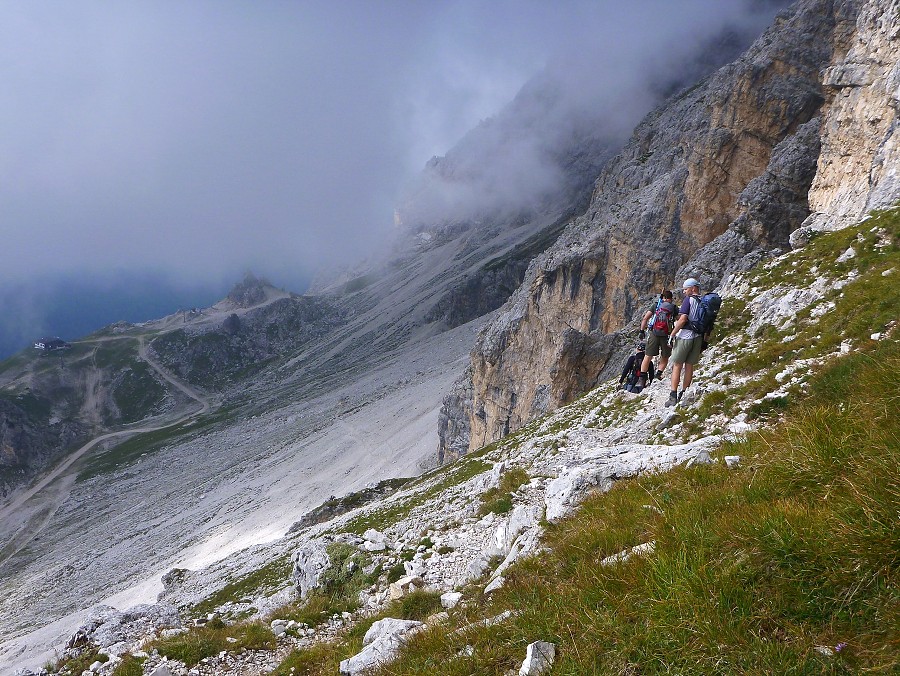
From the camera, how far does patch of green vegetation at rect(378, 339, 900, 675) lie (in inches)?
101

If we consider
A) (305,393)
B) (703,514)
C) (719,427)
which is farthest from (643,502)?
(305,393)

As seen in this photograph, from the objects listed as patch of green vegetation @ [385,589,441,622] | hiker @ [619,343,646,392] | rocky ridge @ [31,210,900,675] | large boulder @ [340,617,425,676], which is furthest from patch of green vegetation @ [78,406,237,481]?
large boulder @ [340,617,425,676]

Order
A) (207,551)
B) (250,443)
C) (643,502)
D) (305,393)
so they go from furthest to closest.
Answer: (305,393) < (250,443) < (207,551) < (643,502)

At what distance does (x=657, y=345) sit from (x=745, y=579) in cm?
1393

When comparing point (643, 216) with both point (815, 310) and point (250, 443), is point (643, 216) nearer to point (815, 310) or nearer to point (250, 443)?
point (815, 310)

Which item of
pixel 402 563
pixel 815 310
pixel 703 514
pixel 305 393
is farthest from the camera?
pixel 305 393

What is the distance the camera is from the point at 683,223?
158ft

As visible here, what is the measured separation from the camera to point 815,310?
13.9m

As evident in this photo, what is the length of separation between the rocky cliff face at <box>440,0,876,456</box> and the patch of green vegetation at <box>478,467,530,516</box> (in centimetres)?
2200

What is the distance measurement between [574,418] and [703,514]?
1866 cm

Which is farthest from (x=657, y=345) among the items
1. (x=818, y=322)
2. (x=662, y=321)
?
(x=818, y=322)

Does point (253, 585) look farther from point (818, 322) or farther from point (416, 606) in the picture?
point (818, 322)

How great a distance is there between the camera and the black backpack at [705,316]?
11.8 m

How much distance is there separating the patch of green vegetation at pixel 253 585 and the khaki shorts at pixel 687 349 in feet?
62.3
